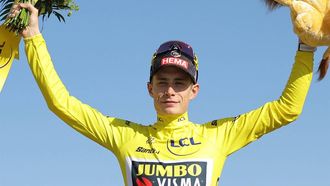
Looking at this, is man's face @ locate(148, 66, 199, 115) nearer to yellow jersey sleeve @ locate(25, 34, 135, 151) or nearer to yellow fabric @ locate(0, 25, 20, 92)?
yellow jersey sleeve @ locate(25, 34, 135, 151)

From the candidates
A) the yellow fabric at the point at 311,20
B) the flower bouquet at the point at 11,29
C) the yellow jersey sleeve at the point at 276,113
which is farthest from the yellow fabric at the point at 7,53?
the yellow fabric at the point at 311,20

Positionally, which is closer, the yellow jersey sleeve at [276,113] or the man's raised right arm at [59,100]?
the yellow jersey sleeve at [276,113]

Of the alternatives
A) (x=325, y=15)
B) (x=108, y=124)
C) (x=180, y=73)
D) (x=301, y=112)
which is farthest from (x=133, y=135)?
(x=325, y=15)

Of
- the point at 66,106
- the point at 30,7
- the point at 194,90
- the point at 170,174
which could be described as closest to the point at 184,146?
the point at 170,174

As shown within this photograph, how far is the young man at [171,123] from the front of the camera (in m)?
6.87

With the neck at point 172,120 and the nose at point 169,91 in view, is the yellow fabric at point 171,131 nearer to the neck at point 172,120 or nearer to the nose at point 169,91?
the neck at point 172,120

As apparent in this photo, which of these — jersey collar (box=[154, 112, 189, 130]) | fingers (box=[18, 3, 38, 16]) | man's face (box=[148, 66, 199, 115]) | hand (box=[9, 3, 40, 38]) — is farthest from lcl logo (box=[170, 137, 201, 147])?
fingers (box=[18, 3, 38, 16])

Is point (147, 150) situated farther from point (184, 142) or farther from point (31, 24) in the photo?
point (31, 24)

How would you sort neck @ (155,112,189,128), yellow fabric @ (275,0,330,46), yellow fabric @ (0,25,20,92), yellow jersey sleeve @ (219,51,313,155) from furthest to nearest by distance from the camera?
1. yellow fabric @ (0,25,20,92)
2. neck @ (155,112,189,128)
3. yellow jersey sleeve @ (219,51,313,155)
4. yellow fabric @ (275,0,330,46)

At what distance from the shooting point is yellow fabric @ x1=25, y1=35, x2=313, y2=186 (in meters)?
6.87

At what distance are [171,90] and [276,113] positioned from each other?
1169 millimetres

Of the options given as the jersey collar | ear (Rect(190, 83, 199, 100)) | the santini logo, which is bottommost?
the santini logo

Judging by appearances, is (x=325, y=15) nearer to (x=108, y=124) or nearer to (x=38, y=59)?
(x=108, y=124)

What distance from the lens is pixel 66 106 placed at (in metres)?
7.08
